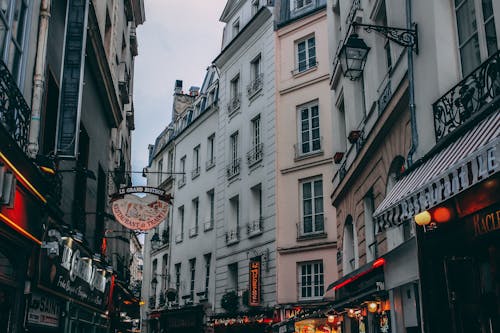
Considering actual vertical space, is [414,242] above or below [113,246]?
below

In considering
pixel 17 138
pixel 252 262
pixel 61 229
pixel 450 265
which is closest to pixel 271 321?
pixel 252 262

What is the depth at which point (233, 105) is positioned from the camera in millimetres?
27359

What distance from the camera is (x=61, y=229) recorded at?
10445 millimetres

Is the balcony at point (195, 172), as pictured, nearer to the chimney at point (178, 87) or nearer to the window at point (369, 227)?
the chimney at point (178, 87)

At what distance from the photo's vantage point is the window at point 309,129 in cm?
2202

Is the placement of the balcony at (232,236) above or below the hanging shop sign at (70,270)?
above

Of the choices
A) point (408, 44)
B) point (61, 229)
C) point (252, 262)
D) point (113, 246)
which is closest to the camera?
point (408, 44)

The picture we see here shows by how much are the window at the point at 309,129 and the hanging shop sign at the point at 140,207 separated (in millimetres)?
8306

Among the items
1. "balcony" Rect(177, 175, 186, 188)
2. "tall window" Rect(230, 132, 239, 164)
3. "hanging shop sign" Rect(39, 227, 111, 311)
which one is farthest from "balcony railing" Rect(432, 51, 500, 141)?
"balcony" Rect(177, 175, 186, 188)

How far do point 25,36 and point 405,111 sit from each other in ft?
19.7

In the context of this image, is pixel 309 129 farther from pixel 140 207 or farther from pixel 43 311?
pixel 43 311

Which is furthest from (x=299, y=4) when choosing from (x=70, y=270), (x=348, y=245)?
(x=70, y=270)

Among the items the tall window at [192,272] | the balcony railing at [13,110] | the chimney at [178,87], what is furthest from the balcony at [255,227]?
the chimney at [178,87]

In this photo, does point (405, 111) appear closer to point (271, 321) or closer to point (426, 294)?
point (426, 294)
